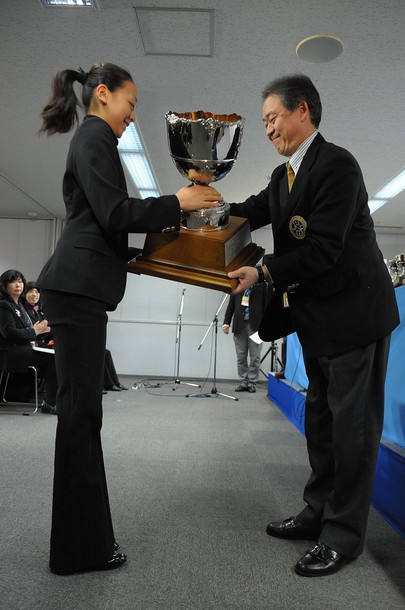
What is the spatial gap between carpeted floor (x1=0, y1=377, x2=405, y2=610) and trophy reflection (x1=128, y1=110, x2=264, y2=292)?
781 millimetres

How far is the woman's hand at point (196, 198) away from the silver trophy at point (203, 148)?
47 millimetres

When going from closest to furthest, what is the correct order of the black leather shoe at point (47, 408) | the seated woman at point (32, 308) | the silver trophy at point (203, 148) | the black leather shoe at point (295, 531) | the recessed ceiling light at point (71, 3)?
the silver trophy at point (203, 148)
the black leather shoe at point (295, 531)
the recessed ceiling light at point (71, 3)
the black leather shoe at point (47, 408)
the seated woman at point (32, 308)

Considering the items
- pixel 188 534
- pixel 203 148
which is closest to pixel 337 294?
pixel 203 148

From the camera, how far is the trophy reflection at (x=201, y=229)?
4.18 ft

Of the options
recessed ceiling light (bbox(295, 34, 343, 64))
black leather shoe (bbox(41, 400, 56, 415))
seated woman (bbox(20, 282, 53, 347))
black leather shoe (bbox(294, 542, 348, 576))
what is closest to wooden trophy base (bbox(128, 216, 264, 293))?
black leather shoe (bbox(294, 542, 348, 576))

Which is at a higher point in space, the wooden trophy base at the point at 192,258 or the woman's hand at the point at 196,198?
the woman's hand at the point at 196,198

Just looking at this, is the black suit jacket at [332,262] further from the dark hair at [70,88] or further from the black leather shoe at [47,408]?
Answer: the black leather shoe at [47,408]

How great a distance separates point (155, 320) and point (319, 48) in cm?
526

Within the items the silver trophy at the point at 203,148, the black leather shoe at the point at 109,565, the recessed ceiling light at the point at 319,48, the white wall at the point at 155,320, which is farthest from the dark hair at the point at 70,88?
the white wall at the point at 155,320

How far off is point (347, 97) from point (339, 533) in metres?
3.11

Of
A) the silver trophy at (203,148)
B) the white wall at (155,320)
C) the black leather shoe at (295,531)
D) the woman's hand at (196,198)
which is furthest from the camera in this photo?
the white wall at (155,320)

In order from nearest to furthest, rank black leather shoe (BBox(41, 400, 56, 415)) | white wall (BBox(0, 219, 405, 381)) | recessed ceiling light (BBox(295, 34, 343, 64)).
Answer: recessed ceiling light (BBox(295, 34, 343, 64)) → black leather shoe (BBox(41, 400, 56, 415)) → white wall (BBox(0, 219, 405, 381))

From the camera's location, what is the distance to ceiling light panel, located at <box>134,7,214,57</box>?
2.48 m

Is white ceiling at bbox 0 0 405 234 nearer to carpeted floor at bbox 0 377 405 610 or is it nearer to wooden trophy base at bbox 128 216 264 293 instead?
wooden trophy base at bbox 128 216 264 293
